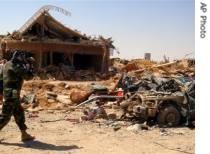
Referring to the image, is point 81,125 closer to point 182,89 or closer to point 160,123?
A: point 160,123

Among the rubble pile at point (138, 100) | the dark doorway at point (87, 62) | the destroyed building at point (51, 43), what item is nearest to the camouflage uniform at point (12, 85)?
the rubble pile at point (138, 100)

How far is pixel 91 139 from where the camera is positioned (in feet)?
30.5

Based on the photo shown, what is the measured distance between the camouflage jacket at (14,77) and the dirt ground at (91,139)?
1056 mm

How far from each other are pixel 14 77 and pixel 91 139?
214 centimetres

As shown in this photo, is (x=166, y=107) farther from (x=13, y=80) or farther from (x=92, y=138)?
(x=13, y=80)

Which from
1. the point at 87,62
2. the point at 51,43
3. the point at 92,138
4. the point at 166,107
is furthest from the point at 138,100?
the point at 87,62

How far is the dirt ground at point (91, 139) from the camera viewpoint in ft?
27.5

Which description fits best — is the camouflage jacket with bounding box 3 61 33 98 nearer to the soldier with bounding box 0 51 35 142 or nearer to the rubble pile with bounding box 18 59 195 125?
the soldier with bounding box 0 51 35 142

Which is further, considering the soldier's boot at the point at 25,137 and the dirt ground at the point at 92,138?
the soldier's boot at the point at 25,137

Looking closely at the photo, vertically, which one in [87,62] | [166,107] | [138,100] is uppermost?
[87,62]

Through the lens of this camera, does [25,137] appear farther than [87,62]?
No

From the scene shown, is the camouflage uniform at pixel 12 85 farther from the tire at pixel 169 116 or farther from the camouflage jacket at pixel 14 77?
the tire at pixel 169 116

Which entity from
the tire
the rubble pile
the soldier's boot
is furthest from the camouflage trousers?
the tire
